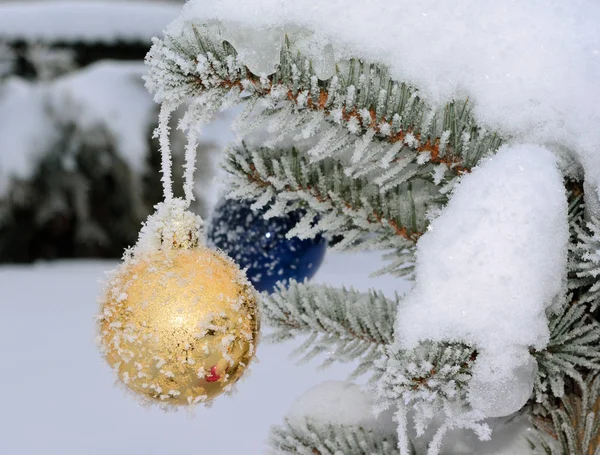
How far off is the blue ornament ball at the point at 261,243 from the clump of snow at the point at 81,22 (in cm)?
197

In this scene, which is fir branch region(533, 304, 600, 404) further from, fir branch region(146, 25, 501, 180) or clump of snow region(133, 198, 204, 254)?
clump of snow region(133, 198, 204, 254)

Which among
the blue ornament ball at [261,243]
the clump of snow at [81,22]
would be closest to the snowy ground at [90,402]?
the blue ornament ball at [261,243]

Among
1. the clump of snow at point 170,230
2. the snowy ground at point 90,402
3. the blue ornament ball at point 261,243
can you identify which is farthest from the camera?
the snowy ground at point 90,402

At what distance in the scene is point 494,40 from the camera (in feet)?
1.35

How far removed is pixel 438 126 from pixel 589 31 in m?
0.11

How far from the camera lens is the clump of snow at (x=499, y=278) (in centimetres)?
37

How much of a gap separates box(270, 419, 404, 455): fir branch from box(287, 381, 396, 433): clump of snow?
18 mm

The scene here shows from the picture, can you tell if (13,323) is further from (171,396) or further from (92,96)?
(171,396)

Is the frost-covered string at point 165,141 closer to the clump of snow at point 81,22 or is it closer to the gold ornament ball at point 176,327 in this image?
the gold ornament ball at point 176,327

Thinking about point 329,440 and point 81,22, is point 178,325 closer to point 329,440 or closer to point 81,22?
point 329,440

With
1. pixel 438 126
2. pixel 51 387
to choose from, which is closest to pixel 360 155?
pixel 438 126

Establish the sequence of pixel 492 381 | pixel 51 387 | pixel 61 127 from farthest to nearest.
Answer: pixel 61 127 → pixel 51 387 → pixel 492 381

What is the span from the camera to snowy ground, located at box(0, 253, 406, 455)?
1299 mm

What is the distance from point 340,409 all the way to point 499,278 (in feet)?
0.87
